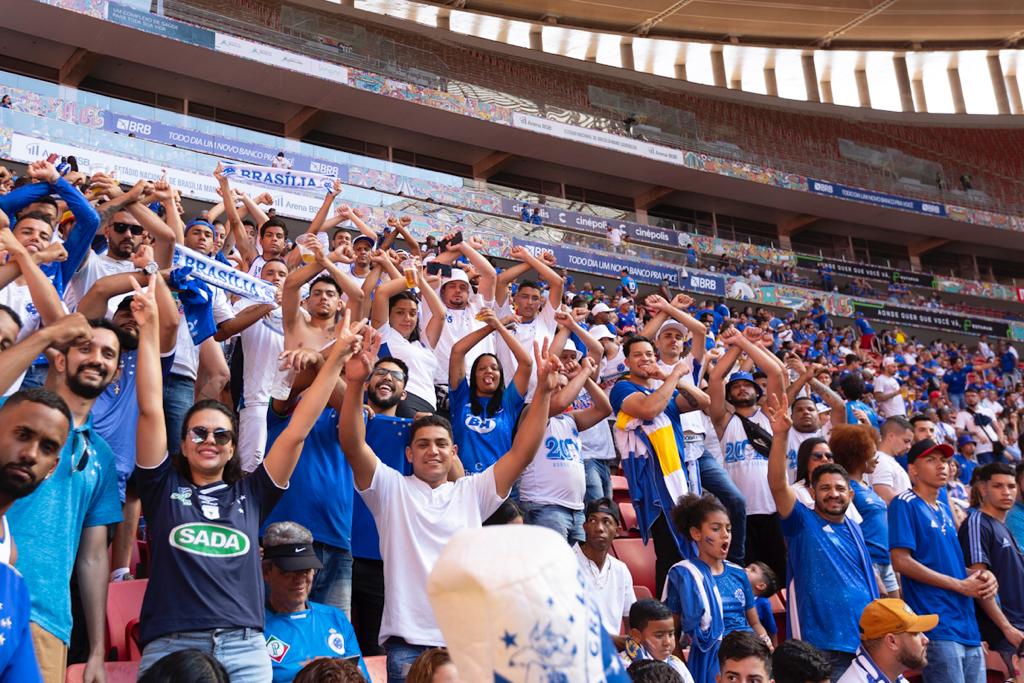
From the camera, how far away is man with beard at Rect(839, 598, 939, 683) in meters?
3.77

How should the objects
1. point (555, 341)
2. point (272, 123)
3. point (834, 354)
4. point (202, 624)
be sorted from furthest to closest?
point (272, 123) < point (834, 354) < point (555, 341) < point (202, 624)

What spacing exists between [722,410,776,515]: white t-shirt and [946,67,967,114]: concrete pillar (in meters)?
26.2

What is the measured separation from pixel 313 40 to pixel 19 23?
4.89 metres

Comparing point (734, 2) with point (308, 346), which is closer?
point (308, 346)

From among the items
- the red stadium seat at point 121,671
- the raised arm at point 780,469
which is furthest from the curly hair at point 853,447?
the red stadium seat at point 121,671

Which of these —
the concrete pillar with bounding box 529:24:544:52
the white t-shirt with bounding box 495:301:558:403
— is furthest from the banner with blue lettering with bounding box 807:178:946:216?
the white t-shirt with bounding box 495:301:558:403

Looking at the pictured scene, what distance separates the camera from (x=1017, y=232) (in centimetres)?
2681

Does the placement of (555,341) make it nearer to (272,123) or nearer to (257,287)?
(257,287)

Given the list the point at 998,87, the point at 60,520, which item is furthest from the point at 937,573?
the point at 998,87

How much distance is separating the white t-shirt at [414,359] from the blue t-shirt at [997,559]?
9.20 ft

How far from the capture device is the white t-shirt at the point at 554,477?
200 inches

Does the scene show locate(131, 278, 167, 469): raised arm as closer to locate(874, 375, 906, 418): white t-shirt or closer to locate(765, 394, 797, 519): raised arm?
locate(765, 394, 797, 519): raised arm

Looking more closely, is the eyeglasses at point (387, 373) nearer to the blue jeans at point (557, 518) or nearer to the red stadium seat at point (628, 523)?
the blue jeans at point (557, 518)

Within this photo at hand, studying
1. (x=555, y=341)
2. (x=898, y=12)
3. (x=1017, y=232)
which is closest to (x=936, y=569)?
(x=555, y=341)
